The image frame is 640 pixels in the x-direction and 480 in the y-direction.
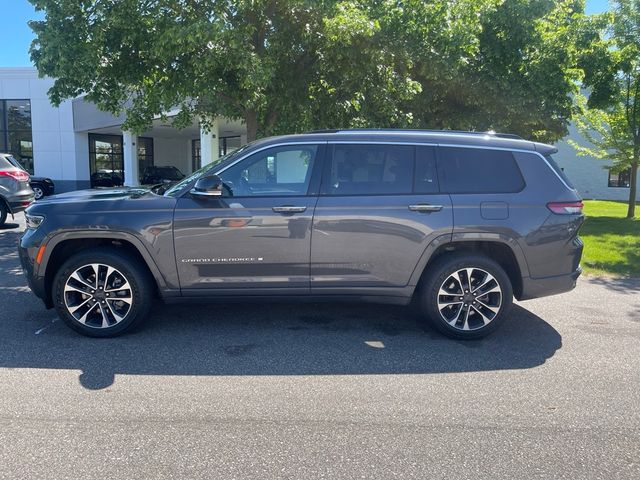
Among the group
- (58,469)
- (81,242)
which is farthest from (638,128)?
(58,469)

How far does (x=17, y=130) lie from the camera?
1075 inches

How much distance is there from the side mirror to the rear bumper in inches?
116

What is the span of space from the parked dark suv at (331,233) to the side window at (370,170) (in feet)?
0.03

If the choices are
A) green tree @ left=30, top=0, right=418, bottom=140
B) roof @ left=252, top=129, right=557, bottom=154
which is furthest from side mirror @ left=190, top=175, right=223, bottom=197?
green tree @ left=30, top=0, right=418, bottom=140

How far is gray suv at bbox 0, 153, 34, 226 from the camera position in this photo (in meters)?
12.1

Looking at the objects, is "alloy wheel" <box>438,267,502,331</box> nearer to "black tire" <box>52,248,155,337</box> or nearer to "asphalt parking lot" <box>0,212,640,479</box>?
"asphalt parking lot" <box>0,212,640,479</box>

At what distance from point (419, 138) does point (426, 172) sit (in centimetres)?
34

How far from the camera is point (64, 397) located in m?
3.56

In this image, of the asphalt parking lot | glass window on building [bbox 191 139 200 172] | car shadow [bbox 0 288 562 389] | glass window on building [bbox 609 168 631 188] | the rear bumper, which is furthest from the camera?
glass window on building [bbox 191 139 200 172]

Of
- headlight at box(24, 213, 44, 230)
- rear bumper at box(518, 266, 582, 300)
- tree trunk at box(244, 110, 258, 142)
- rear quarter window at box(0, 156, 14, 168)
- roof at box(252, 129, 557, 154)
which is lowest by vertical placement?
rear bumper at box(518, 266, 582, 300)

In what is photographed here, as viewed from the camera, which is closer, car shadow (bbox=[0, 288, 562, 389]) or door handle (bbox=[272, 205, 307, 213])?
car shadow (bbox=[0, 288, 562, 389])

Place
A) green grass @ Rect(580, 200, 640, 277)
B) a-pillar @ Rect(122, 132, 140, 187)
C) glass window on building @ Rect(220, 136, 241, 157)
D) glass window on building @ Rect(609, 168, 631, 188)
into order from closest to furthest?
green grass @ Rect(580, 200, 640, 277), a-pillar @ Rect(122, 132, 140, 187), glass window on building @ Rect(609, 168, 631, 188), glass window on building @ Rect(220, 136, 241, 157)

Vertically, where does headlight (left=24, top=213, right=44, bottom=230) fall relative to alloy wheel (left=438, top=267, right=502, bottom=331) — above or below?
above

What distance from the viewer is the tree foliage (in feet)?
24.4
